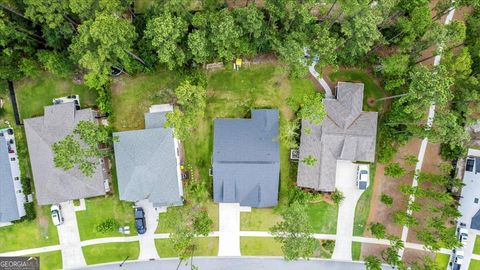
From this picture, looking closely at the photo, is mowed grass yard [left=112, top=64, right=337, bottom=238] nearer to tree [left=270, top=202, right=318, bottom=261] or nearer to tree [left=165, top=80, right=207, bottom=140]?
tree [left=165, top=80, right=207, bottom=140]

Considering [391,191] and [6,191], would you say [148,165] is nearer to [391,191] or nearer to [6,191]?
[6,191]

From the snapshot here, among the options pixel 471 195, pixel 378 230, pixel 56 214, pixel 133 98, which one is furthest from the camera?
pixel 133 98

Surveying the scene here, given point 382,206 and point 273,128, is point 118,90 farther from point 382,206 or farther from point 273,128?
point 382,206

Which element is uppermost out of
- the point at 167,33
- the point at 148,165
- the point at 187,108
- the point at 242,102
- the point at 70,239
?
the point at 167,33

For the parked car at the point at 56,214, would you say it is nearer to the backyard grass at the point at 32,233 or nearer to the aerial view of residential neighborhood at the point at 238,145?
the aerial view of residential neighborhood at the point at 238,145

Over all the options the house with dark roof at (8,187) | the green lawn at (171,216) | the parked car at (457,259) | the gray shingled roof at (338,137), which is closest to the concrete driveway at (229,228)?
the green lawn at (171,216)

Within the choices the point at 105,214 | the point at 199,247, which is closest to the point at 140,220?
the point at 105,214

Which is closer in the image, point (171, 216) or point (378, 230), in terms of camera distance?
point (378, 230)
